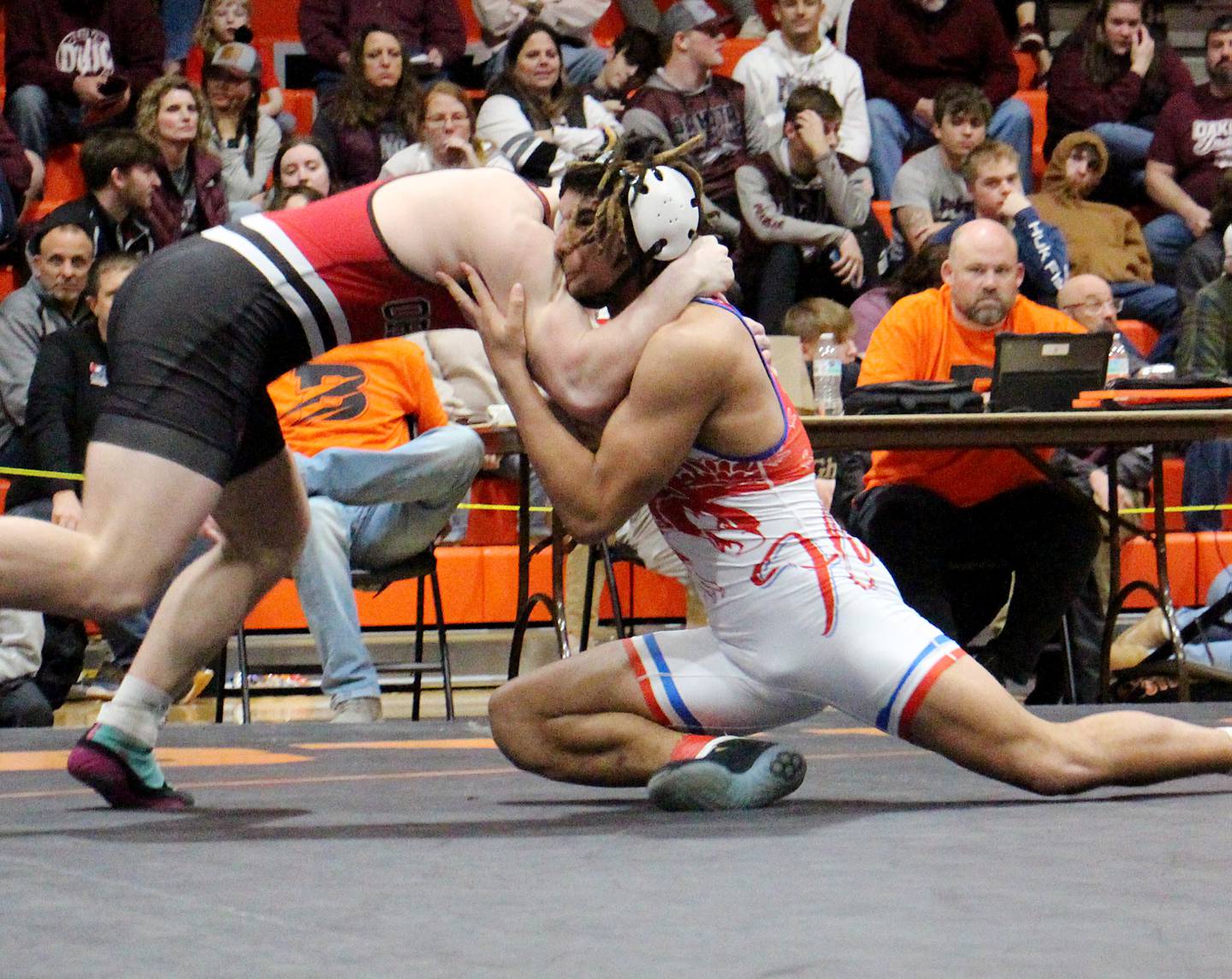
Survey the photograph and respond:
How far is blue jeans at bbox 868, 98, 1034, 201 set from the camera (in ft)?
27.2

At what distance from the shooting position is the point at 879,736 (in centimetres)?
410

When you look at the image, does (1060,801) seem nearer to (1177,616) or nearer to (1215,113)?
(1177,616)

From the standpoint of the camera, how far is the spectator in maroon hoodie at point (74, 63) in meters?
7.35

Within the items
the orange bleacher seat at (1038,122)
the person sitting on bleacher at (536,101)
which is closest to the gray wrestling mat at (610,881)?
the person sitting on bleacher at (536,101)

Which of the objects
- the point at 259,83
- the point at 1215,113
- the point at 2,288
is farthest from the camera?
the point at 1215,113

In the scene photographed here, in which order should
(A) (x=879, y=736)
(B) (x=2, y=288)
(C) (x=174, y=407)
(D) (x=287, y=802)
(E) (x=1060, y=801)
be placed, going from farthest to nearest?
(B) (x=2, y=288) < (A) (x=879, y=736) < (D) (x=287, y=802) < (E) (x=1060, y=801) < (C) (x=174, y=407)

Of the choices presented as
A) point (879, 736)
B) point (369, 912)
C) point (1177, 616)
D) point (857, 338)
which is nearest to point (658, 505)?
point (369, 912)

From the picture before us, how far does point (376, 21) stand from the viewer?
7.84 m

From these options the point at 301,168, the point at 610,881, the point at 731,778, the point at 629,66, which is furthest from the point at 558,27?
the point at 610,881

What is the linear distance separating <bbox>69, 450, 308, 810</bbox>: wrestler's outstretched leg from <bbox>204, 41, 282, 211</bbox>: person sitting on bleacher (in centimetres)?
431

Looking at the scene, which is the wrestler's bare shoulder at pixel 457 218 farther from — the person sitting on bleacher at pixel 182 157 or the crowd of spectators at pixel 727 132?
the person sitting on bleacher at pixel 182 157

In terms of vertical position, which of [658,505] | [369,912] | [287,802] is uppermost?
[658,505]

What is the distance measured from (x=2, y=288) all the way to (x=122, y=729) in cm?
439

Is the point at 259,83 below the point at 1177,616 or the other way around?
the other way around
